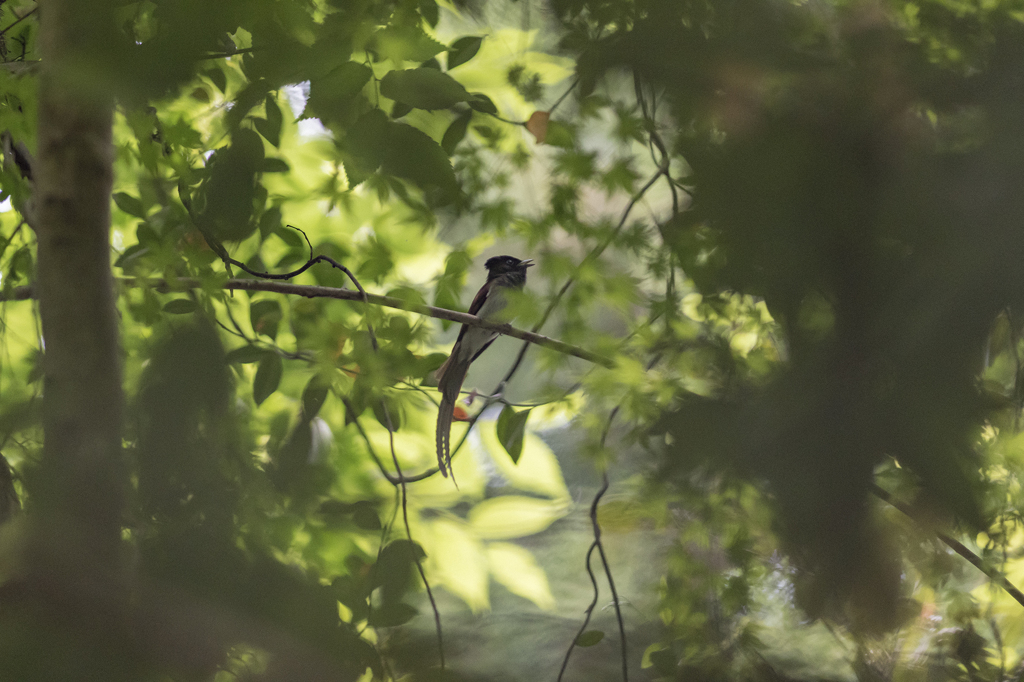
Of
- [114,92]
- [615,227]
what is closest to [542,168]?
[615,227]

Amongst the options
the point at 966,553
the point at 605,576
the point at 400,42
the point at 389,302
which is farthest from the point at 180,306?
the point at 966,553

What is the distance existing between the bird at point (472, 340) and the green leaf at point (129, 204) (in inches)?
11.9

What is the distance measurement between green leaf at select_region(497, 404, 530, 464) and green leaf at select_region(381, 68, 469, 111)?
9.9 inches

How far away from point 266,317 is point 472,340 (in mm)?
190

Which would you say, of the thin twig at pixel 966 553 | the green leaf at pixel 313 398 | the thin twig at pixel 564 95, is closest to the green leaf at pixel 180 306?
the green leaf at pixel 313 398

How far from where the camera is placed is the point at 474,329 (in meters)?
0.47

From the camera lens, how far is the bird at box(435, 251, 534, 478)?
448 mm

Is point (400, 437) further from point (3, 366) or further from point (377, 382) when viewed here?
point (3, 366)

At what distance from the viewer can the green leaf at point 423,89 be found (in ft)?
1.47

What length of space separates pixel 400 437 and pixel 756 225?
33cm

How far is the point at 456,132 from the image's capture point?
46 cm

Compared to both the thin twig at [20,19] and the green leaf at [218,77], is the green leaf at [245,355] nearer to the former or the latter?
the green leaf at [218,77]

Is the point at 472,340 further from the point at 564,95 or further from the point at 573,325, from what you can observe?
the point at 564,95

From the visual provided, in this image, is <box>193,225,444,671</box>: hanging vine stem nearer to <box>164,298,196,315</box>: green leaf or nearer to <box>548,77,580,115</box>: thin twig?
<box>164,298,196,315</box>: green leaf
